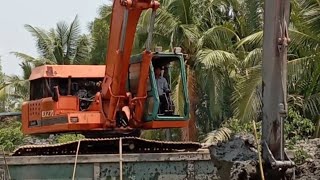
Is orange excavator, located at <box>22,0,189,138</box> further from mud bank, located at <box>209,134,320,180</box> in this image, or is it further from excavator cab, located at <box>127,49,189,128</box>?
mud bank, located at <box>209,134,320,180</box>

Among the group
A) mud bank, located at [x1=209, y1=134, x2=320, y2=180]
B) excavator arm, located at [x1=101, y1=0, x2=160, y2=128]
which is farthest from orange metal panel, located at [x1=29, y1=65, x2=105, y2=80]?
mud bank, located at [x1=209, y1=134, x2=320, y2=180]

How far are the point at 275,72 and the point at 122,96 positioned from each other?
4.54 m

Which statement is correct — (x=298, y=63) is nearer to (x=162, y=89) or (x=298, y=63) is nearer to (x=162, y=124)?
(x=162, y=89)

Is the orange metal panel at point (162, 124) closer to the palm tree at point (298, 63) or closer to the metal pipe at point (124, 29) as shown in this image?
the metal pipe at point (124, 29)

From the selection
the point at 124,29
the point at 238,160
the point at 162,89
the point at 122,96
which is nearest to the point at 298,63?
the point at 162,89

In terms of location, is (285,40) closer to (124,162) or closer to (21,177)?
(124,162)

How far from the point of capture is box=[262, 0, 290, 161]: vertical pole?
891 cm

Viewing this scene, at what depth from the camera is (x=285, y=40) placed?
886 cm

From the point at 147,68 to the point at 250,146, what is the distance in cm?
319

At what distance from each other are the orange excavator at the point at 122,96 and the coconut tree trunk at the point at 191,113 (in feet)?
36.1

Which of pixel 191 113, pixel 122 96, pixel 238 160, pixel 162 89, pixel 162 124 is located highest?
pixel 162 89

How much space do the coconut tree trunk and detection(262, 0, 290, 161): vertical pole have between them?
14931mm

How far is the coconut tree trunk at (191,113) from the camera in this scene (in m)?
24.3

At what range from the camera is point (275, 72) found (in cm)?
895
